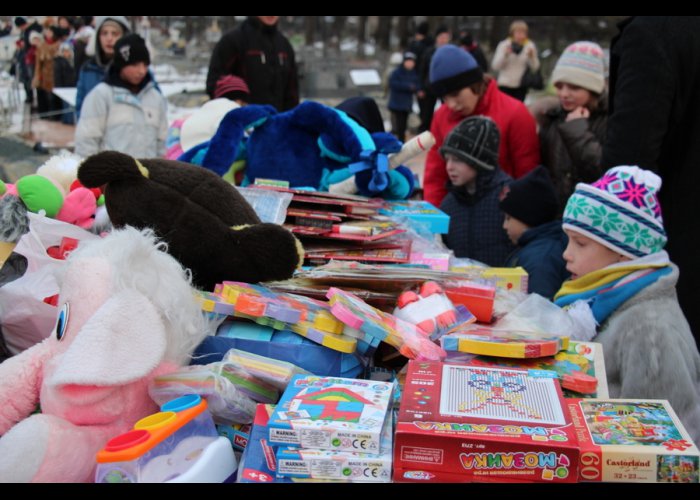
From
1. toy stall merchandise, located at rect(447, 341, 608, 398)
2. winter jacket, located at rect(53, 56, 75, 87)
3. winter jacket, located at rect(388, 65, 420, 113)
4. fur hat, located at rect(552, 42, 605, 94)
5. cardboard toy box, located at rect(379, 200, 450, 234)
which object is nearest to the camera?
toy stall merchandise, located at rect(447, 341, 608, 398)

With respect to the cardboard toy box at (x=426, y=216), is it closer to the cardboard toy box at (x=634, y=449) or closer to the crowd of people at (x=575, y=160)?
the crowd of people at (x=575, y=160)

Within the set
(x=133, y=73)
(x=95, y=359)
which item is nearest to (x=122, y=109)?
(x=133, y=73)

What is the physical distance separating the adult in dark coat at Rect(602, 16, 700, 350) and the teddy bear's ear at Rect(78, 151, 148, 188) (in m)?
1.85

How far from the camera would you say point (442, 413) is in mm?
1095

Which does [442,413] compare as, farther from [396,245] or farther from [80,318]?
[396,245]

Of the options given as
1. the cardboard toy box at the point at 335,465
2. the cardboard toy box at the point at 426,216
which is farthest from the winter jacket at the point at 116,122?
the cardboard toy box at the point at 335,465

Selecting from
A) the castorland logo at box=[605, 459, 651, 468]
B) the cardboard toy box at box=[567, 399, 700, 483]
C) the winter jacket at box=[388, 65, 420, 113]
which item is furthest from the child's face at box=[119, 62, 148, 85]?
Result: the winter jacket at box=[388, 65, 420, 113]

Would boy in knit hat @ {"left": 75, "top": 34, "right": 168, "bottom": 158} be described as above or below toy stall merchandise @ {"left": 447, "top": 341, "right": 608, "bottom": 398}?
above

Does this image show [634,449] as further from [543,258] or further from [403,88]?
[403,88]

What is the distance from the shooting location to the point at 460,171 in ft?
10.8

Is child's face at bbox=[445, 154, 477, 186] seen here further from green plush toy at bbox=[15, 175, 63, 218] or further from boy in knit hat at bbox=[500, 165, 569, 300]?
green plush toy at bbox=[15, 175, 63, 218]

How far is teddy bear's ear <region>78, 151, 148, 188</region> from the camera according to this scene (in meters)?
1.47
